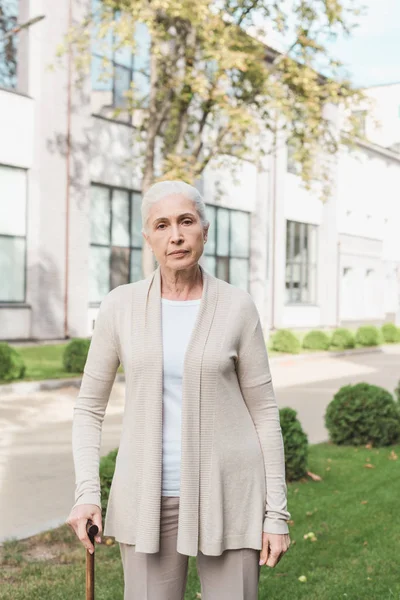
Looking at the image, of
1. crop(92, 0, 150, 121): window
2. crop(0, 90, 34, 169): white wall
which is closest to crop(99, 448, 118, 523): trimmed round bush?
crop(0, 90, 34, 169): white wall

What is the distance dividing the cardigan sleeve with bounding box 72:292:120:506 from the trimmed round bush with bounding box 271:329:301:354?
21628mm

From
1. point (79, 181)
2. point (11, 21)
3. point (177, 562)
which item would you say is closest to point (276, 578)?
point (177, 562)

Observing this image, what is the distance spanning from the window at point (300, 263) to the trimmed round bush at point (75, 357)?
724 inches

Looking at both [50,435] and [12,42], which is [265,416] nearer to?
[50,435]

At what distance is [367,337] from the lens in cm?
2892

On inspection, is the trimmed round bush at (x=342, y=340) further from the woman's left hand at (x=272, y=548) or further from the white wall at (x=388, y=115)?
the white wall at (x=388, y=115)

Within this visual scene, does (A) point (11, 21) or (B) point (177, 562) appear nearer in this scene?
(B) point (177, 562)

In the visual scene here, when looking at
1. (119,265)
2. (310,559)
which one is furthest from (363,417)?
(119,265)

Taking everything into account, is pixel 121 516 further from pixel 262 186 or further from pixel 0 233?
pixel 262 186

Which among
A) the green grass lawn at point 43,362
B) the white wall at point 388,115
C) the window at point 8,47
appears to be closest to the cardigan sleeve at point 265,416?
the green grass lawn at point 43,362

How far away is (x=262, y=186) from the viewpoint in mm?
31141

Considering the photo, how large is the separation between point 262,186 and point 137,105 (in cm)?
1347

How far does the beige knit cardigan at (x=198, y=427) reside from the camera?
244cm

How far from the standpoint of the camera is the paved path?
21.4 ft
